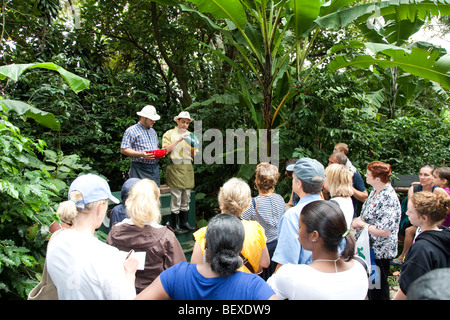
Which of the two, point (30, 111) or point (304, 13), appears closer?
point (30, 111)

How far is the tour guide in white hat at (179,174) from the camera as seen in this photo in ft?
16.0

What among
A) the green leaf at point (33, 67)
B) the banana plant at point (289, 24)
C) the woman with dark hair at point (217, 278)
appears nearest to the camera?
the woman with dark hair at point (217, 278)

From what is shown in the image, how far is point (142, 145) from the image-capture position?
14.9 feet

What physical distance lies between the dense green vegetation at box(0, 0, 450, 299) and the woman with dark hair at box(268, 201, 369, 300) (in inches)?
104

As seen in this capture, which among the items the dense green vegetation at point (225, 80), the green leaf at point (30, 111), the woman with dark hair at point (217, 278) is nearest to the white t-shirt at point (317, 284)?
the woman with dark hair at point (217, 278)

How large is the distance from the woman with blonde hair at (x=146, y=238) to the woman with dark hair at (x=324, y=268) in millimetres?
804

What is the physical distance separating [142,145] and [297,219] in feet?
9.03

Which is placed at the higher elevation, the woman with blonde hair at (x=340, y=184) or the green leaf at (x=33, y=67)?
the green leaf at (x=33, y=67)

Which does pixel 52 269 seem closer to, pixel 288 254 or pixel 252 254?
pixel 252 254

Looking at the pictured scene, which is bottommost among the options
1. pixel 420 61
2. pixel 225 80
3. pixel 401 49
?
pixel 420 61

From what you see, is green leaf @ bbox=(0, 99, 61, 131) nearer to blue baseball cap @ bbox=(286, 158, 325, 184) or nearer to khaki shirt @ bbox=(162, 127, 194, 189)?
khaki shirt @ bbox=(162, 127, 194, 189)

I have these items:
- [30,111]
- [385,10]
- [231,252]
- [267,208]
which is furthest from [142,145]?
[385,10]

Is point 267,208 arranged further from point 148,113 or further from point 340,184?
point 148,113

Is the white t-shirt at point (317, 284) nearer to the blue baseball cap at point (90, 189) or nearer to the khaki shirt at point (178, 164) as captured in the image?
the blue baseball cap at point (90, 189)
